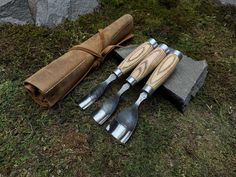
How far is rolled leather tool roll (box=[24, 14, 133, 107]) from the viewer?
2002mm

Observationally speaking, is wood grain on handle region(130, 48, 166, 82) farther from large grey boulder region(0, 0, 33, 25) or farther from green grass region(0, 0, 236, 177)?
large grey boulder region(0, 0, 33, 25)

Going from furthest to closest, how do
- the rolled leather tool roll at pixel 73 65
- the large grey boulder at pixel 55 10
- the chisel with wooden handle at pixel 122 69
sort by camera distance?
the large grey boulder at pixel 55 10 → the chisel with wooden handle at pixel 122 69 → the rolled leather tool roll at pixel 73 65

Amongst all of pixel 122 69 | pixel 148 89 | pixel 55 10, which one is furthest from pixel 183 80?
pixel 55 10

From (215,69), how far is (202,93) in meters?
0.25

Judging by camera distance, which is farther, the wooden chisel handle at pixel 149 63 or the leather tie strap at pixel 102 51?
the leather tie strap at pixel 102 51

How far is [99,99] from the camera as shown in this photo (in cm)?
213

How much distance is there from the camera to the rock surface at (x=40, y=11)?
101 inches

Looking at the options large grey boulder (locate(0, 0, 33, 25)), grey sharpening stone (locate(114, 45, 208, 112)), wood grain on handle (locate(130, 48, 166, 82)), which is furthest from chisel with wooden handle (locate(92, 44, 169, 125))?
large grey boulder (locate(0, 0, 33, 25))

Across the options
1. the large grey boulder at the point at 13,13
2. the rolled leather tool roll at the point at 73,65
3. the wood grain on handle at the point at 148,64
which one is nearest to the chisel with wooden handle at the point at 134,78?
the wood grain on handle at the point at 148,64

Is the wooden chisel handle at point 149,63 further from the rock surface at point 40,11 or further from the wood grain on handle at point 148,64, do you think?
the rock surface at point 40,11

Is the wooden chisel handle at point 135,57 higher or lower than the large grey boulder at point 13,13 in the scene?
higher

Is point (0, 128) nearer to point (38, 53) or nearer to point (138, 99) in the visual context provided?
point (38, 53)

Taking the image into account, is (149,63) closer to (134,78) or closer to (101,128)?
(134,78)

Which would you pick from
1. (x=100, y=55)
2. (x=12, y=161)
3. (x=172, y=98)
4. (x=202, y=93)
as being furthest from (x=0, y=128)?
(x=202, y=93)
